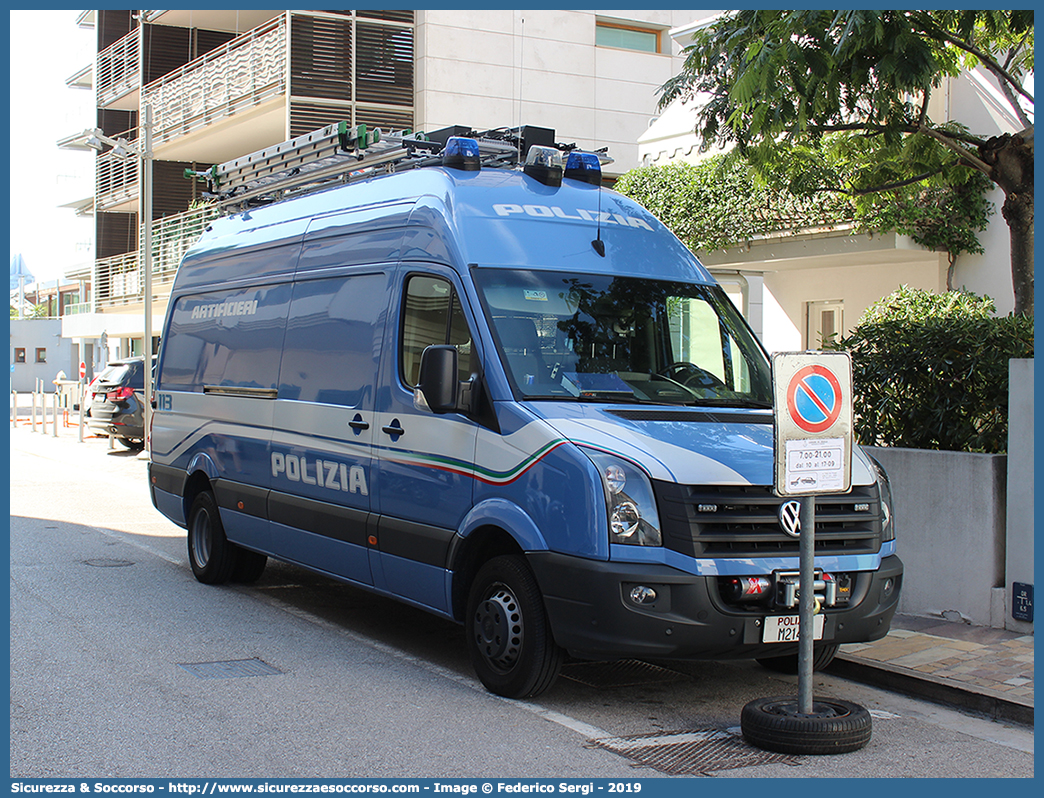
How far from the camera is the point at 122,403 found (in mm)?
22109

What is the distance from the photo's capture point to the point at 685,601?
5566 mm

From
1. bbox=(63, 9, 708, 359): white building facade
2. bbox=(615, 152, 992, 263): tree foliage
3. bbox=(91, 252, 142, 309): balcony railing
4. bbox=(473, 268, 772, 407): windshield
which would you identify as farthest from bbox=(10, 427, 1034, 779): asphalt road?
bbox=(91, 252, 142, 309): balcony railing

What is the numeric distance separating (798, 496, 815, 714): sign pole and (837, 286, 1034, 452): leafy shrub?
3033 mm

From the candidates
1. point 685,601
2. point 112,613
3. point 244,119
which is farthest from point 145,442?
point 685,601

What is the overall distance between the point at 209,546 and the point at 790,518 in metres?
5.36

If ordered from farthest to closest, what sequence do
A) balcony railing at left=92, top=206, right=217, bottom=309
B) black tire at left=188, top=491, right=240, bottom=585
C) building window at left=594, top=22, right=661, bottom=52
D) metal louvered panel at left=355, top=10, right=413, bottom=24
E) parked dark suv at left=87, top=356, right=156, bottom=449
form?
balcony railing at left=92, top=206, right=217, bottom=309
building window at left=594, top=22, right=661, bottom=52
metal louvered panel at left=355, top=10, right=413, bottom=24
parked dark suv at left=87, top=356, right=156, bottom=449
black tire at left=188, top=491, right=240, bottom=585

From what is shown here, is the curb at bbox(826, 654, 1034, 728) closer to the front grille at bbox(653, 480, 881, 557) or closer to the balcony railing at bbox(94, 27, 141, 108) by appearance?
the front grille at bbox(653, 480, 881, 557)

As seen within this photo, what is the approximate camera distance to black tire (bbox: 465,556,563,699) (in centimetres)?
595

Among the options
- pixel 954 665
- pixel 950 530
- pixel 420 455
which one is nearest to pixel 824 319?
pixel 950 530

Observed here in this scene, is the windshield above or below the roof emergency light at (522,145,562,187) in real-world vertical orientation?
below

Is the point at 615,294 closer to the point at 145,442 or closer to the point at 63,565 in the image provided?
the point at 63,565

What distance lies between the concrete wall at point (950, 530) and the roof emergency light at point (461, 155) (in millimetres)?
3640

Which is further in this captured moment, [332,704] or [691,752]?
[332,704]

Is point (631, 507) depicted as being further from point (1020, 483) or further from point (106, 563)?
point (106, 563)
